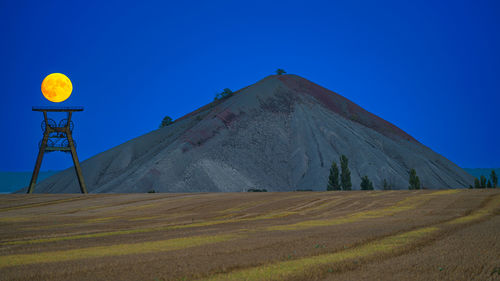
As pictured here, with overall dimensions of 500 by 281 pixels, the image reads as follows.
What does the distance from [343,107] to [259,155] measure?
216 ft

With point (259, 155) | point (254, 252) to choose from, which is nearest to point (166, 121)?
point (259, 155)

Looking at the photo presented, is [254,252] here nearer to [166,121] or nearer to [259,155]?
[259,155]

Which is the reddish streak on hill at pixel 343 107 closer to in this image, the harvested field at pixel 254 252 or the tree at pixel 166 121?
the tree at pixel 166 121

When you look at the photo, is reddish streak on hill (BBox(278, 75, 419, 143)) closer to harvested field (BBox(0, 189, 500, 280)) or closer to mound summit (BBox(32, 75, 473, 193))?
mound summit (BBox(32, 75, 473, 193))

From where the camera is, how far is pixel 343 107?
6934 inches

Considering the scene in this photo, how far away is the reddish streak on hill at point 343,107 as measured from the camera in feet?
550

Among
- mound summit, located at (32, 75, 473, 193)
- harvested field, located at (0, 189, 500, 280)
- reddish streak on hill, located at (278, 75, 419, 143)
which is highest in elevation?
reddish streak on hill, located at (278, 75, 419, 143)

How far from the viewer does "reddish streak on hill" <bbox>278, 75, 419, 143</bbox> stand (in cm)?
16775

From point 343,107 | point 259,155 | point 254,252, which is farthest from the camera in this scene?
point 343,107

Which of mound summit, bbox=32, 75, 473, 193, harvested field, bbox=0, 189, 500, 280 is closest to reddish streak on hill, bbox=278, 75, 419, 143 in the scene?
mound summit, bbox=32, 75, 473, 193

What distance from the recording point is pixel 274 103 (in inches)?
6063

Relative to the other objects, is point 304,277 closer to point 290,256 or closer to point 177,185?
Answer: point 290,256

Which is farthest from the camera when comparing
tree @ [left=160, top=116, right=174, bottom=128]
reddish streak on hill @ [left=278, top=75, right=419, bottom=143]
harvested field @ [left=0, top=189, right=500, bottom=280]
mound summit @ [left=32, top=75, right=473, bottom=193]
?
tree @ [left=160, top=116, right=174, bottom=128]

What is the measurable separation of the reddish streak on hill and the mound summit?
4456 mm
